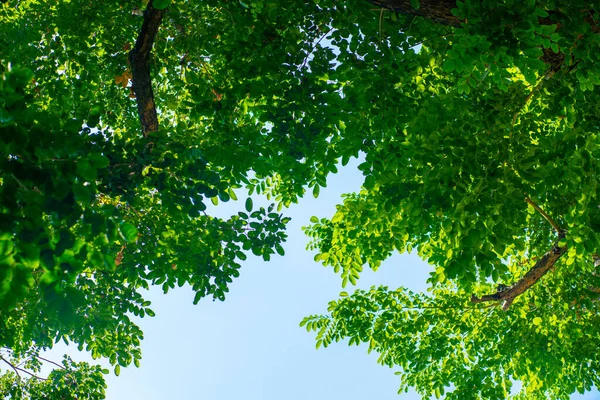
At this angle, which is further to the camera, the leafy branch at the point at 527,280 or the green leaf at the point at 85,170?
the leafy branch at the point at 527,280

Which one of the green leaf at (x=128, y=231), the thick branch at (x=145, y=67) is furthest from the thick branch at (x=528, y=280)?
the green leaf at (x=128, y=231)

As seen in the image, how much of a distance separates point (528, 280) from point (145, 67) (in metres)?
6.75

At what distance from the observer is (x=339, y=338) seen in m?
8.74

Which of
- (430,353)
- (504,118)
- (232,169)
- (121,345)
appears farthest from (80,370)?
(504,118)

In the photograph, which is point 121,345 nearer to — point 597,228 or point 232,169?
point 232,169

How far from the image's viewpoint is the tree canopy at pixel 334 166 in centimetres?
245

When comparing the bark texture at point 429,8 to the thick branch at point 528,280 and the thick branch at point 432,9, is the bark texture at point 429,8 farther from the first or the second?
the thick branch at point 528,280

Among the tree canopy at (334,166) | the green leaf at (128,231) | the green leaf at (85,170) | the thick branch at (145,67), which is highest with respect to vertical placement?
the thick branch at (145,67)

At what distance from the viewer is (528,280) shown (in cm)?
817

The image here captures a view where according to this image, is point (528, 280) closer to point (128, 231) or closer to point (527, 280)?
point (527, 280)

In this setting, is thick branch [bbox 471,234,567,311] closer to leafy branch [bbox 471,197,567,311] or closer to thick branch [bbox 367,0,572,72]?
leafy branch [bbox 471,197,567,311]

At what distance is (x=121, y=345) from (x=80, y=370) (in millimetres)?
1825

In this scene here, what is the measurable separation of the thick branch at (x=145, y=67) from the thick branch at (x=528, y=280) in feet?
20.3

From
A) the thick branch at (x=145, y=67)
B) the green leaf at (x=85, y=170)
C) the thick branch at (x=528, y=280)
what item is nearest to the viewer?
the green leaf at (x=85, y=170)
